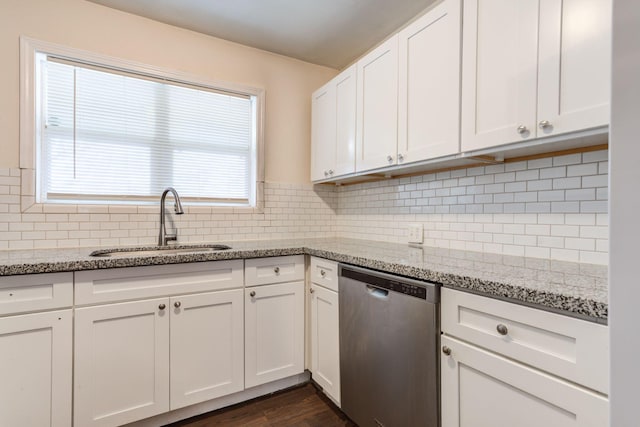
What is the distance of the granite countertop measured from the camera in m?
0.83

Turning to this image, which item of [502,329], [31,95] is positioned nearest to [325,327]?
[502,329]

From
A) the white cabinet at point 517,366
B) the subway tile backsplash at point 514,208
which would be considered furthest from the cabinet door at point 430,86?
the white cabinet at point 517,366

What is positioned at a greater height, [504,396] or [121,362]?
[504,396]

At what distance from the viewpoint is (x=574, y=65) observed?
3.42 feet

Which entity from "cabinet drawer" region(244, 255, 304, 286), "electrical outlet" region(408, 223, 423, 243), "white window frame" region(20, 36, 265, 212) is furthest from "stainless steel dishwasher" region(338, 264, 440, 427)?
"white window frame" region(20, 36, 265, 212)

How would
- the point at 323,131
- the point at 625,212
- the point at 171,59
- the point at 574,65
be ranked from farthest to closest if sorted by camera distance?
the point at 323,131, the point at 171,59, the point at 574,65, the point at 625,212

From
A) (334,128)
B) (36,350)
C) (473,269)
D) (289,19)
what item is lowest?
(36,350)

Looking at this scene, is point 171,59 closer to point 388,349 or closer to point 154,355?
point 154,355

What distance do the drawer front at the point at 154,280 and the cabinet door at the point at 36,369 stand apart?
0.14 metres

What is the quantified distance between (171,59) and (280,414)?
231cm

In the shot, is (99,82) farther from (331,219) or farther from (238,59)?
(331,219)

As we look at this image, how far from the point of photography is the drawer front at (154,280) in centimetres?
144

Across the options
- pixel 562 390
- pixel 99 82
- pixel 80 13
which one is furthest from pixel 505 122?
pixel 80 13

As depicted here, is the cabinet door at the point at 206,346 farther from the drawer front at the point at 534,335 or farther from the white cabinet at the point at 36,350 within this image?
the drawer front at the point at 534,335
